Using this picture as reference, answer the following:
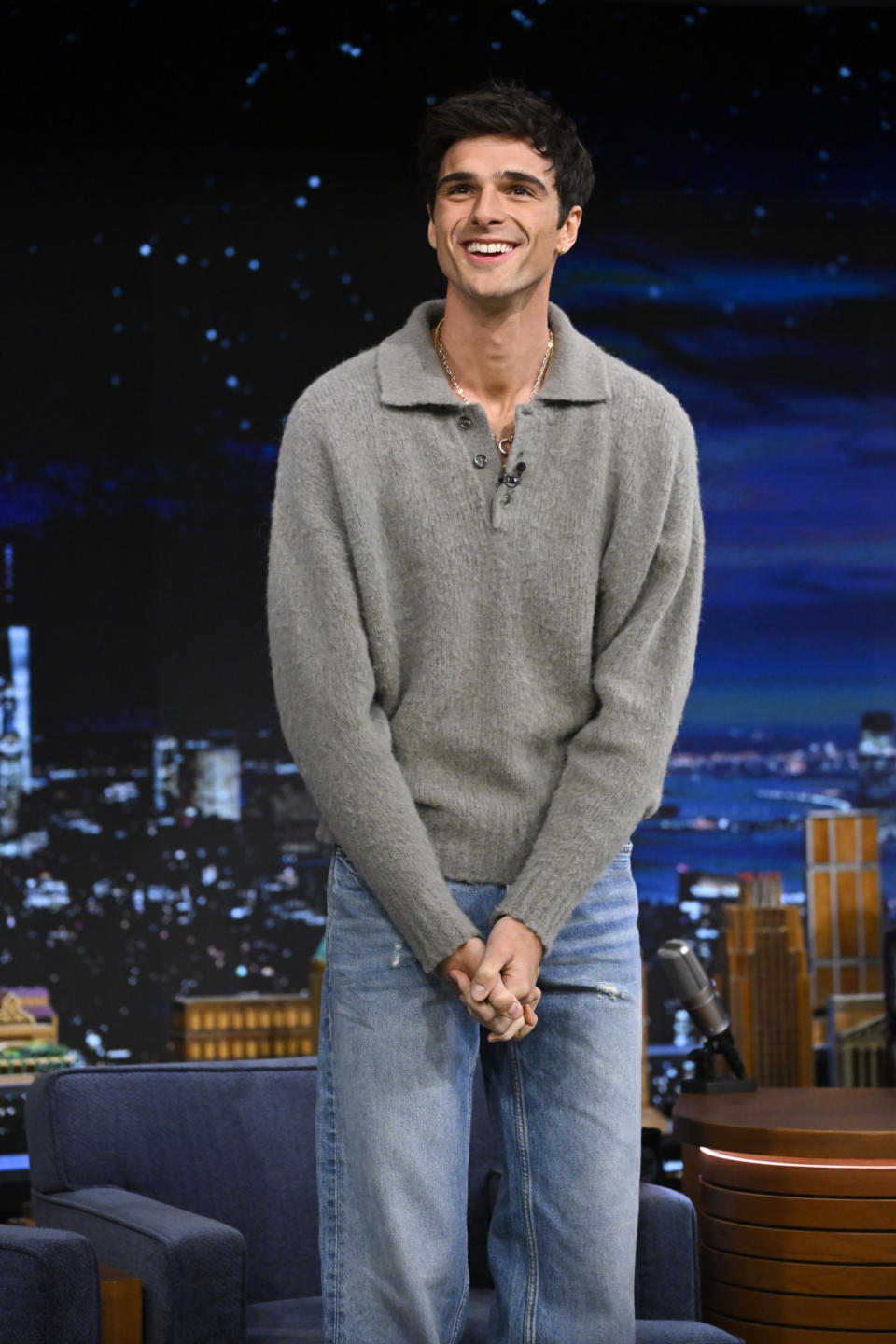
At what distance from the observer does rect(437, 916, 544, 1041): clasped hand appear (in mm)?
1604

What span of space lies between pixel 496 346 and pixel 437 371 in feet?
0.22

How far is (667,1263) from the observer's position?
251 centimetres

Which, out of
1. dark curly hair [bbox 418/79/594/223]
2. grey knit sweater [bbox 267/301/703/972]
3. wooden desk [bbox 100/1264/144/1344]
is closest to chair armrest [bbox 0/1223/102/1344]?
wooden desk [bbox 100/1264/144/1344]

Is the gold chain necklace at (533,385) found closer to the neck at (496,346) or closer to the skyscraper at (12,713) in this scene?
the neck at (496,346)

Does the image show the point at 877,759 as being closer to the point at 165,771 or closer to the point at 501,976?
the point at 165,771

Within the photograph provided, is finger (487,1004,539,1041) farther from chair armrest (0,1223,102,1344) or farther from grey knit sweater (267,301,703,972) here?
chair armrest (0,1223,102,1344)

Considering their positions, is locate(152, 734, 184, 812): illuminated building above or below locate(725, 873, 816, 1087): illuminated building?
above

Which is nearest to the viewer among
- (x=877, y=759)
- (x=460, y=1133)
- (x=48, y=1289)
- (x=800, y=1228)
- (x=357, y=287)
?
(x=460, y=1133)

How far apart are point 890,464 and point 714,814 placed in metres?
1.17

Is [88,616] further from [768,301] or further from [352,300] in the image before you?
[768,301]

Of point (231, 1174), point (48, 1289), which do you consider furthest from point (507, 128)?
point (231, 1174)

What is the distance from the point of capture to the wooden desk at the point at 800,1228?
2420mm

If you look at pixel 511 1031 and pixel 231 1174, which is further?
pixel 231 1174

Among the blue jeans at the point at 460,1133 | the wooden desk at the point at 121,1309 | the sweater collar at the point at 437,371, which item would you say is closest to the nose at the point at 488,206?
the sweater collar at the point at 437,371
